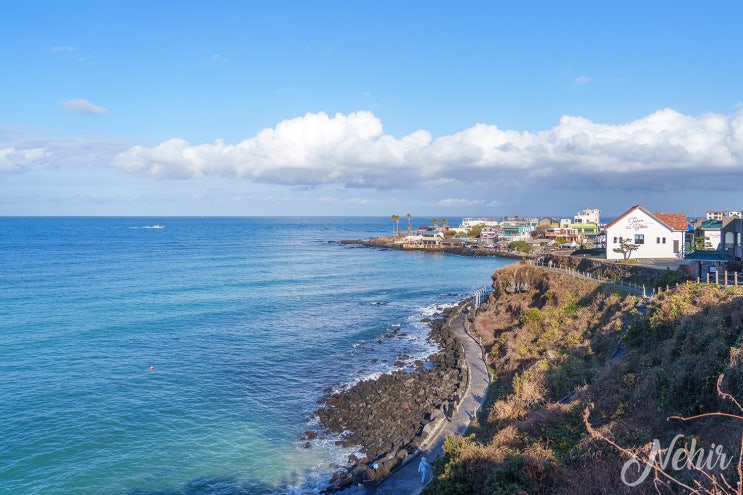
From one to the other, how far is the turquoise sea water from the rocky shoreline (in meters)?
1.37

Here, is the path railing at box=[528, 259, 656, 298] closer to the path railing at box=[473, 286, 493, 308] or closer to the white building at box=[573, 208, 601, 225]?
the path railing at box=[473, 286, 493, 308]

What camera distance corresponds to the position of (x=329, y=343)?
138 ft

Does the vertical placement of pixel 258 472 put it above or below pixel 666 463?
→ below

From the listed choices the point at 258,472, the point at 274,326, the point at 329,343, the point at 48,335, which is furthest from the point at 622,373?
the point at 48,335

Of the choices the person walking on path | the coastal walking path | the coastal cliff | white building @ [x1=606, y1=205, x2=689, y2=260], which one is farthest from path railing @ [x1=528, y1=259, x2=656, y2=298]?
the person walking on path

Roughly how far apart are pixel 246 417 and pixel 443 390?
470 inches

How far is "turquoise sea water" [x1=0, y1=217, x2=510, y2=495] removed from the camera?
2231cm

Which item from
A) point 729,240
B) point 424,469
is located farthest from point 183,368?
point 729,240

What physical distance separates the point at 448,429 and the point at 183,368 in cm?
2117

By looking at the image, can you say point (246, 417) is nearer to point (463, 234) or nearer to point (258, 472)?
point (258, 472)

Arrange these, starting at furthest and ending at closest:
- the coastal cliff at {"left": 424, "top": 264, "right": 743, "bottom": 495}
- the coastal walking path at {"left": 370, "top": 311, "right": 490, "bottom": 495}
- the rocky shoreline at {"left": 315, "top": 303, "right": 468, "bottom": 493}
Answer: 1. the rocky shoreline at {"left": 315, "top": 303, "right": 468, "bottom": 493}
2. the coastal walking path at {"left": 370, "top": 311, "right": 490, "bottom": 495}
3. the coastal cliff at {"left": 424, "top": 264, "right": 743, "bottom": 495}

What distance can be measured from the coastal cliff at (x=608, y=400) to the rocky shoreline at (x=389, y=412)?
2.82 m

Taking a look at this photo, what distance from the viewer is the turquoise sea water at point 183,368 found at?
22312mm

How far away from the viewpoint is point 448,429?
75.7 feet
